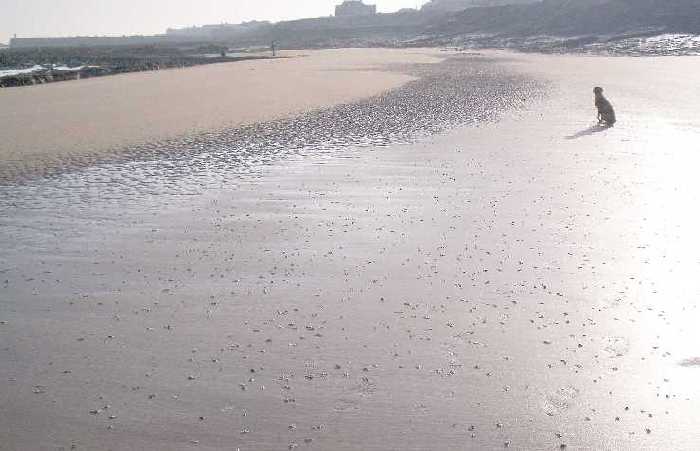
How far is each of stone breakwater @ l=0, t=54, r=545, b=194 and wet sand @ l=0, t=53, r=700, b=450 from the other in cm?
29

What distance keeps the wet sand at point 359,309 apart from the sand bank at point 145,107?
3772 mm

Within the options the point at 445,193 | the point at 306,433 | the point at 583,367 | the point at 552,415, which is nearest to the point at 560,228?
the point at 445,193

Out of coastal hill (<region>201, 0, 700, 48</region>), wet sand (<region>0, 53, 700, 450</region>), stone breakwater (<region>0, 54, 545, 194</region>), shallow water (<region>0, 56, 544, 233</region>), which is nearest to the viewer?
wet sand (<region>0, 53, 700, 450</region>)

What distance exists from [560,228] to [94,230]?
486 centimetres

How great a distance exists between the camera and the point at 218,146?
11156mm

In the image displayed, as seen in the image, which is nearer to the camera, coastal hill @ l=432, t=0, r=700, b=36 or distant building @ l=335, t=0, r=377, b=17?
coastal hill @ l=432, t=0, r=700, b=36

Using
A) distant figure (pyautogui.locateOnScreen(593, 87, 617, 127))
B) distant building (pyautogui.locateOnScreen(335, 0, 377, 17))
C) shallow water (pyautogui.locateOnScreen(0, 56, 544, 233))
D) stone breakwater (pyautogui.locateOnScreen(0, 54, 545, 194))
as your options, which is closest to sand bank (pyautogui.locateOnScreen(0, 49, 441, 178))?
stone breakwater (pyautogui.locateOnScreen(0, 54, 545, 194))

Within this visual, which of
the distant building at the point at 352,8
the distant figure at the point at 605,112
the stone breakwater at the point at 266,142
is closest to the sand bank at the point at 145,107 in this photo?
the stone breakwater at the point at 266,142

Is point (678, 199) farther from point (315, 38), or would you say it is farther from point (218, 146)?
point (315, 38)

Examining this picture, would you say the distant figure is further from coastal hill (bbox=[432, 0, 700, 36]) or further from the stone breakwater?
coastal hill (bbox=[432, 0, 700, 36])

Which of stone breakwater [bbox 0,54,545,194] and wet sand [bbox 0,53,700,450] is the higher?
stone breakwater [bbox 0,54,545,194]

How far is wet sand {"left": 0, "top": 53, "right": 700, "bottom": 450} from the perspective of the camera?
10.5 feet

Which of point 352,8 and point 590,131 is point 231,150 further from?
point 352,8

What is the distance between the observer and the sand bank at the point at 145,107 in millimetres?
11930
